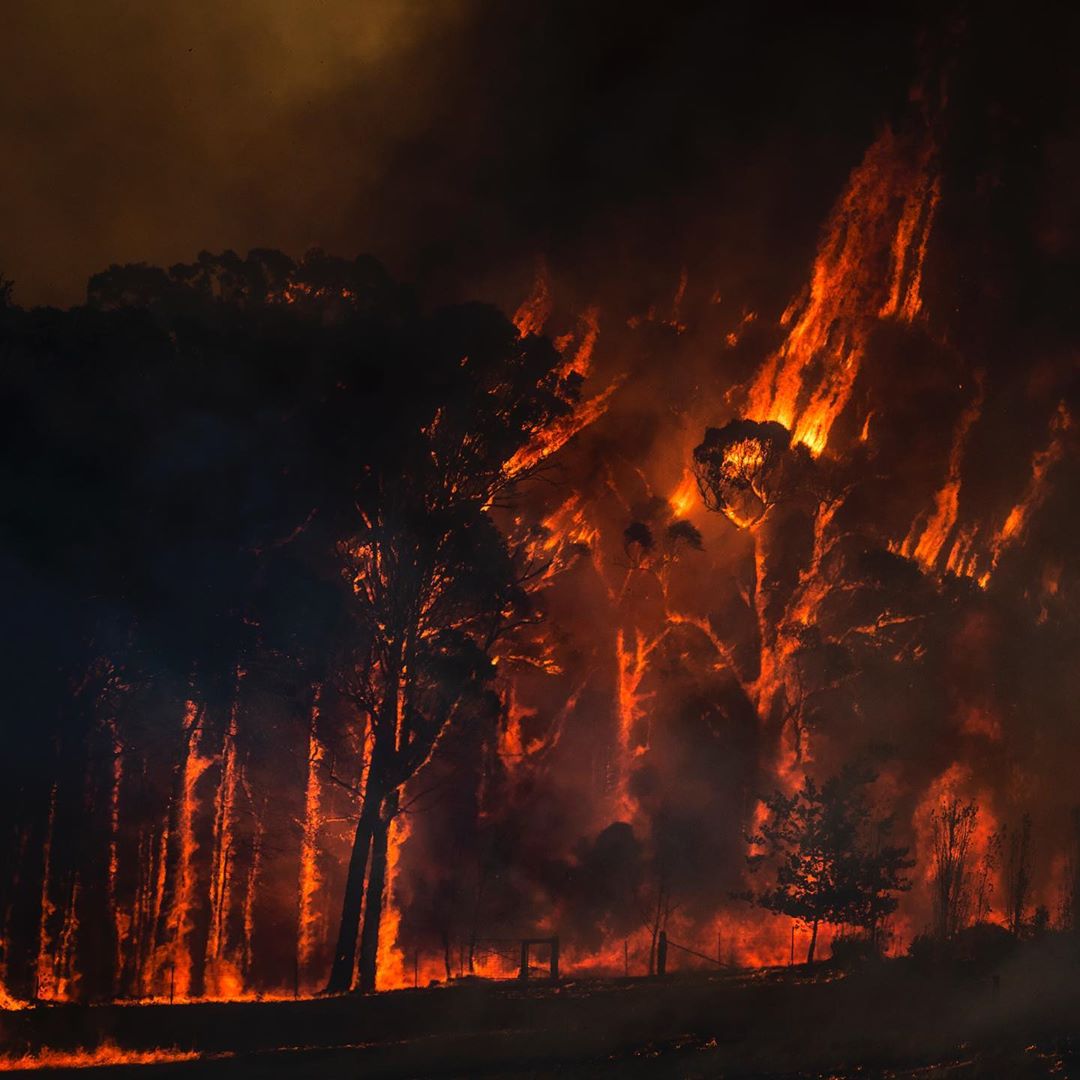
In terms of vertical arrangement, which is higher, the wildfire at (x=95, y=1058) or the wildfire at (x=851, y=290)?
the wildfire at (x=851, y=290)

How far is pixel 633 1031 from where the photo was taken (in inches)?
838

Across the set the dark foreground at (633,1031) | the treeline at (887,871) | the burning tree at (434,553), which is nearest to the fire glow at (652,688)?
the treeline at (887,871)

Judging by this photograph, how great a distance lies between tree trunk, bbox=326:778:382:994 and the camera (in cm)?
2703

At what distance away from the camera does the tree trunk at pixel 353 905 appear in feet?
88.7

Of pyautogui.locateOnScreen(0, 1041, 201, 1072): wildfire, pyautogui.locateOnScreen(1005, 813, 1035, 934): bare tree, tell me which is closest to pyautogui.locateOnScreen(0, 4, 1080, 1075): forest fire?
pyautogui.locateOnScreen(0, 1041, 201, 1072): wildfire

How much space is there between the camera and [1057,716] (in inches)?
2077

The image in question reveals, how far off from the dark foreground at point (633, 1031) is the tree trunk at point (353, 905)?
4688 millimetres

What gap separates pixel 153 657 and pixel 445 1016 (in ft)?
44.0

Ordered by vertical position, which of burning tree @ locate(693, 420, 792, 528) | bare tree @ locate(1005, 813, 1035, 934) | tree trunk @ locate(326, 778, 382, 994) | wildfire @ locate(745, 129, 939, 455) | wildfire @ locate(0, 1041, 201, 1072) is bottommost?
wildfire @ locate(0, 1041, 201, 1072)

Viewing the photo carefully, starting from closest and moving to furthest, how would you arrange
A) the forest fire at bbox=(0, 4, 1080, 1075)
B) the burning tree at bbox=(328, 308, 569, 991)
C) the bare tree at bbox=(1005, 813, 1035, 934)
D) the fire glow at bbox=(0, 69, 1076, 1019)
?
the burning tree at bbox=(328, 308, 569, 991)
the forest fire at bbox=(0, 4, 1080, 1075)
the fire glow at bbox=(0, 69, 1076, 1019)
the bare tree at bbox=(1005, 813, 1035, 934)

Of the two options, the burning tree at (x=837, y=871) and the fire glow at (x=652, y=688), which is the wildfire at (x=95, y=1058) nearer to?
the burning tree at (x=837, y=871)

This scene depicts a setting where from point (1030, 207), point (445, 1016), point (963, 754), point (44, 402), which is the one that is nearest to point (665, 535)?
point (963, 754)

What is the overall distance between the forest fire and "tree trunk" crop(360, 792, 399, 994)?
14cm

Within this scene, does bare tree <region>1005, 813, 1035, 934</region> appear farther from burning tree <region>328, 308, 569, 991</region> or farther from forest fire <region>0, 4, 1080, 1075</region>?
burning tree <region>328, 308, 569, 991</region>
